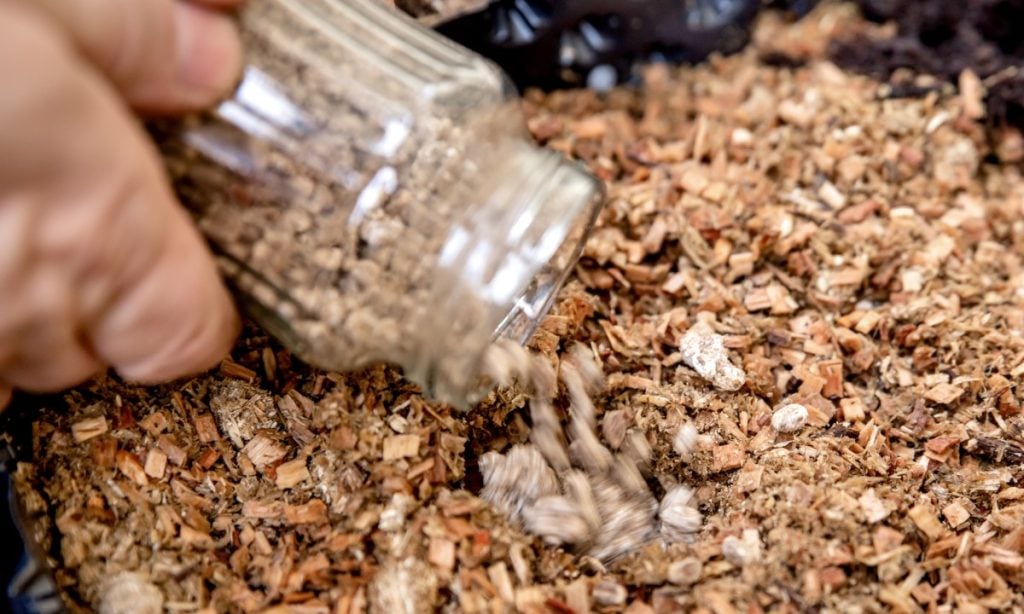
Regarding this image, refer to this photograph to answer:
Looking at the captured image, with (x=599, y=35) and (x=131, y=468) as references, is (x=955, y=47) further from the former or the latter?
(x=131, y=468)

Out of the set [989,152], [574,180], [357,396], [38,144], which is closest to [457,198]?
[574,180]

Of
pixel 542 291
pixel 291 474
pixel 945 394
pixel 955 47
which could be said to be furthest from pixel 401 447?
pixel 955 47

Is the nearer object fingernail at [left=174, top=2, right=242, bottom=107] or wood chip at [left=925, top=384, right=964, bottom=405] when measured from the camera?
fingernail at [left=174, top=2, right=242, bottom=107]

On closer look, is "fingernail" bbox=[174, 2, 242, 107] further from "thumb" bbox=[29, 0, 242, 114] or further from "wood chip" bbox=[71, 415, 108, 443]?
"wood chip" bbox=[71, 415, 108, 443]

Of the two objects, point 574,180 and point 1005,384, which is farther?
point 1005,384

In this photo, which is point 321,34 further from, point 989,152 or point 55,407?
point 989,152

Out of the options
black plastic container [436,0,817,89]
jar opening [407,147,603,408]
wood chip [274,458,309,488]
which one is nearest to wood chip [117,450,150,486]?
wood chip [274,458,309,488]

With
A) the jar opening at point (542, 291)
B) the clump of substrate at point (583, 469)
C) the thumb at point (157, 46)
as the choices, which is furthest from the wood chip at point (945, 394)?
the thumb at point (157, 46)
